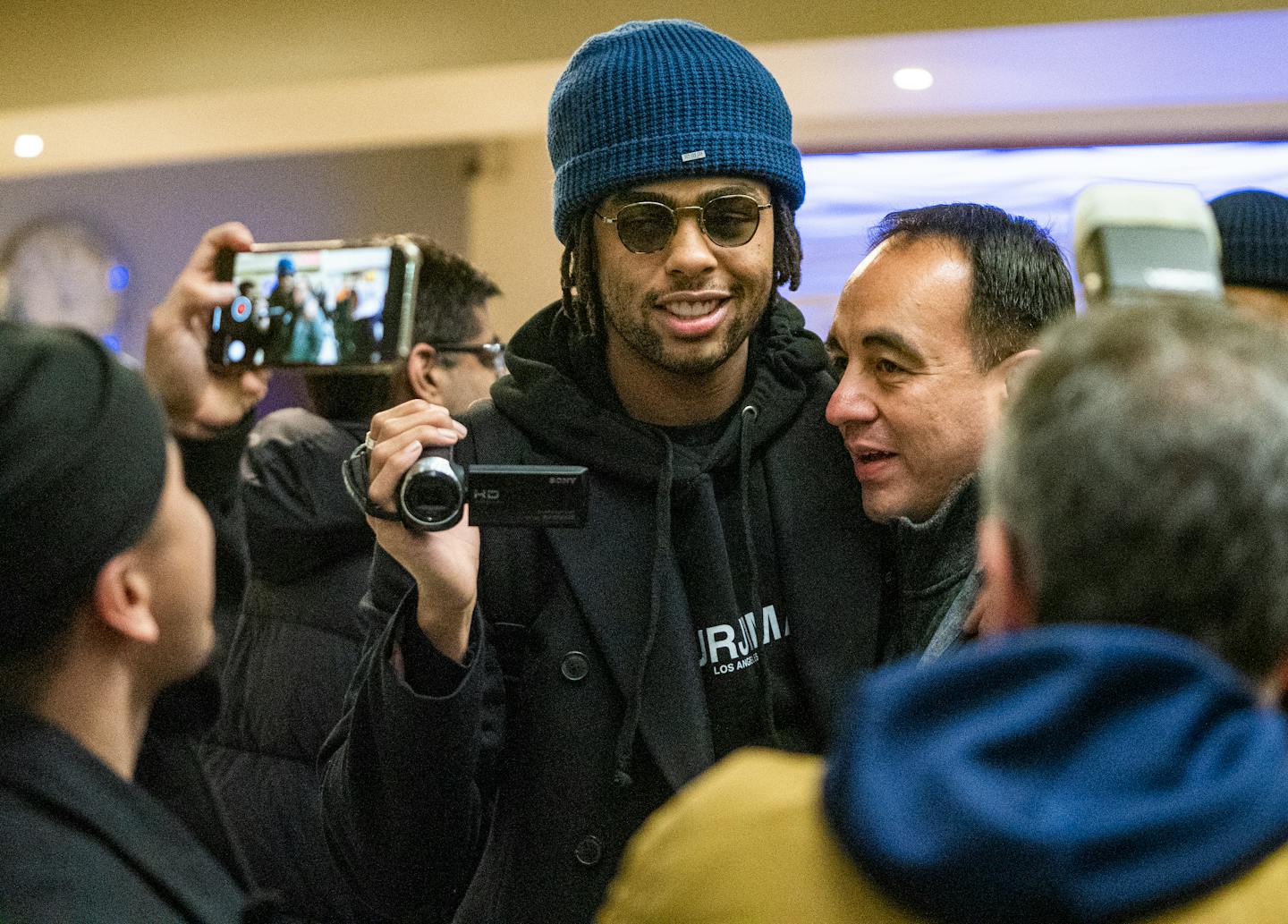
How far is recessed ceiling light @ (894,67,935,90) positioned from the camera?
152 inches

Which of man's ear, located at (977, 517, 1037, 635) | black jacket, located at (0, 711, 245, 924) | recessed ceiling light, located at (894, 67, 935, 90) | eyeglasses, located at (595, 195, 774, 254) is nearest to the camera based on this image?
man's ear, located at (977, 517, 1037, 635)

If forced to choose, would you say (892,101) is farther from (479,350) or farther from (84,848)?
(84,848)

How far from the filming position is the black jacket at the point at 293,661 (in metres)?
2.19

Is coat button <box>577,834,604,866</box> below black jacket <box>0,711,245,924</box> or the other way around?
below

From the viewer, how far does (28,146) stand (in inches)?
186

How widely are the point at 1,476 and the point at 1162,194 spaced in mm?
829

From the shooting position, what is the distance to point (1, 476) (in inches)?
38.8

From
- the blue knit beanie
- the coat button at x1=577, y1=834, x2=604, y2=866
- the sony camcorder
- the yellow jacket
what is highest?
the blue knit beanie

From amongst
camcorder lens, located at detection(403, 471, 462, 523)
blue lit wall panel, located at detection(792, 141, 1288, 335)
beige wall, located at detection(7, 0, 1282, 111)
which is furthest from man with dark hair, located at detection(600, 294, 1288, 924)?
blue lit wall panel, located at detection(792, 141, 1288, 335)

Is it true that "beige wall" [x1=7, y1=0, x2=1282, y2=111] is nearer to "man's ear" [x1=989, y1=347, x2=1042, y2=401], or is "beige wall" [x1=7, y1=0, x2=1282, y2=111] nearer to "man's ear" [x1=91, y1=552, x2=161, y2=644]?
"man's ear" [x1=989, y1=347, x2=1042, y2=401]

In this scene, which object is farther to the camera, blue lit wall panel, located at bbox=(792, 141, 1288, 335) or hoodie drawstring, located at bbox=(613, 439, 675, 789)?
blue lit wall panel, located at bbox=(792, 141, 1288, 335)

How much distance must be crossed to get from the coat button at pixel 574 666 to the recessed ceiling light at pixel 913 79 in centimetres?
268

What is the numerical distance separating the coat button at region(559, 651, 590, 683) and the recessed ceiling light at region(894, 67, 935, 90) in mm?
2684

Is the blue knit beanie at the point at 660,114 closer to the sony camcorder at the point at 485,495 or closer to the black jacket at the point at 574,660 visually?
the black jacket at the point at 574,660
